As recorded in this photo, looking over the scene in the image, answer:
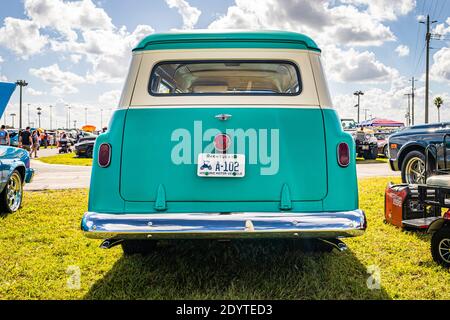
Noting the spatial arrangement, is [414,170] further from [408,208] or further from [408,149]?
[408,208]

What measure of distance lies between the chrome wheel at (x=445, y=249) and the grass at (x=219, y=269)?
126 mm

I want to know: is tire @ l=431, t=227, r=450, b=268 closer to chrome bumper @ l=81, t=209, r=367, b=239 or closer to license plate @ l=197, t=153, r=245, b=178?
chrome bumper @ l=81, t=209, r=367, b=239

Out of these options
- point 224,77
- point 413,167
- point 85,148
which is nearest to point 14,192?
point 224,77

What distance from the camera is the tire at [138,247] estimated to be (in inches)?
173

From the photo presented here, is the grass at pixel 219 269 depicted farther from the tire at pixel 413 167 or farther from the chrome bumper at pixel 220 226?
the tire at pixel 413 167

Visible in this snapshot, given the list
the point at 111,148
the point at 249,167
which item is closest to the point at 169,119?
the point at 111,148

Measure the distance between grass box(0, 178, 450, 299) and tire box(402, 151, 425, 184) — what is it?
3.16 metres

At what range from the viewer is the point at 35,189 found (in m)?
10.4

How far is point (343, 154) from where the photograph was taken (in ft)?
11.5

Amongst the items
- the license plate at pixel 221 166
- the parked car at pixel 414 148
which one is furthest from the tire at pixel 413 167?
the license plate at pixel 221 166

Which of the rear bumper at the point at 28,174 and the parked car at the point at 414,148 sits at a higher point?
the parked car at the point at 414,148

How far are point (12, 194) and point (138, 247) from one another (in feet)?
12.3

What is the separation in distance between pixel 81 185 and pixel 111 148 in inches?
323

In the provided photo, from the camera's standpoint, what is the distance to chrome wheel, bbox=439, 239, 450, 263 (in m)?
4.22
